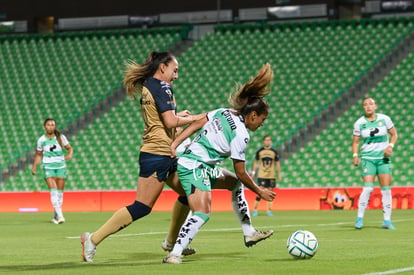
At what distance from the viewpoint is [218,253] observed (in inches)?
420

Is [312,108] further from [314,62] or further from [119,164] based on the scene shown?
[119,164]

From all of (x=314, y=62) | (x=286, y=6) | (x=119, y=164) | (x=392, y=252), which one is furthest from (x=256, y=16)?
(x=392, y=252)

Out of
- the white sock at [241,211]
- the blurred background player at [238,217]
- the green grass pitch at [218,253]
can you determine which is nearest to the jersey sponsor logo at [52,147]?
the green grass pitch at [218,253]

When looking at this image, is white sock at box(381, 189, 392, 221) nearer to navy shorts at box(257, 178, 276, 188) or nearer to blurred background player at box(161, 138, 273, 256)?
blurred background player at box(161, 138, 273, 256)

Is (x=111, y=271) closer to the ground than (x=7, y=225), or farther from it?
farther from it

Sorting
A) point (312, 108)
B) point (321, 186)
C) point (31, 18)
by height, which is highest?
point (31, 18)

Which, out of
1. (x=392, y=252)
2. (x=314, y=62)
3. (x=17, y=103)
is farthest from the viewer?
(x=17, y=103)

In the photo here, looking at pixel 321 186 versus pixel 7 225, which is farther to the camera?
pixel 321 186

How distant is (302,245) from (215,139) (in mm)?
1486

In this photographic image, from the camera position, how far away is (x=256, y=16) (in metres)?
37.5

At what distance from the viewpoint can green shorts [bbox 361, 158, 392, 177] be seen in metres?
15.4

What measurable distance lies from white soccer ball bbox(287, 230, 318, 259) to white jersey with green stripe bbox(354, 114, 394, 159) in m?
6.16

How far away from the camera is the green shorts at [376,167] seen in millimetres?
15367

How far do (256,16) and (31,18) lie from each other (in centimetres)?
1092
